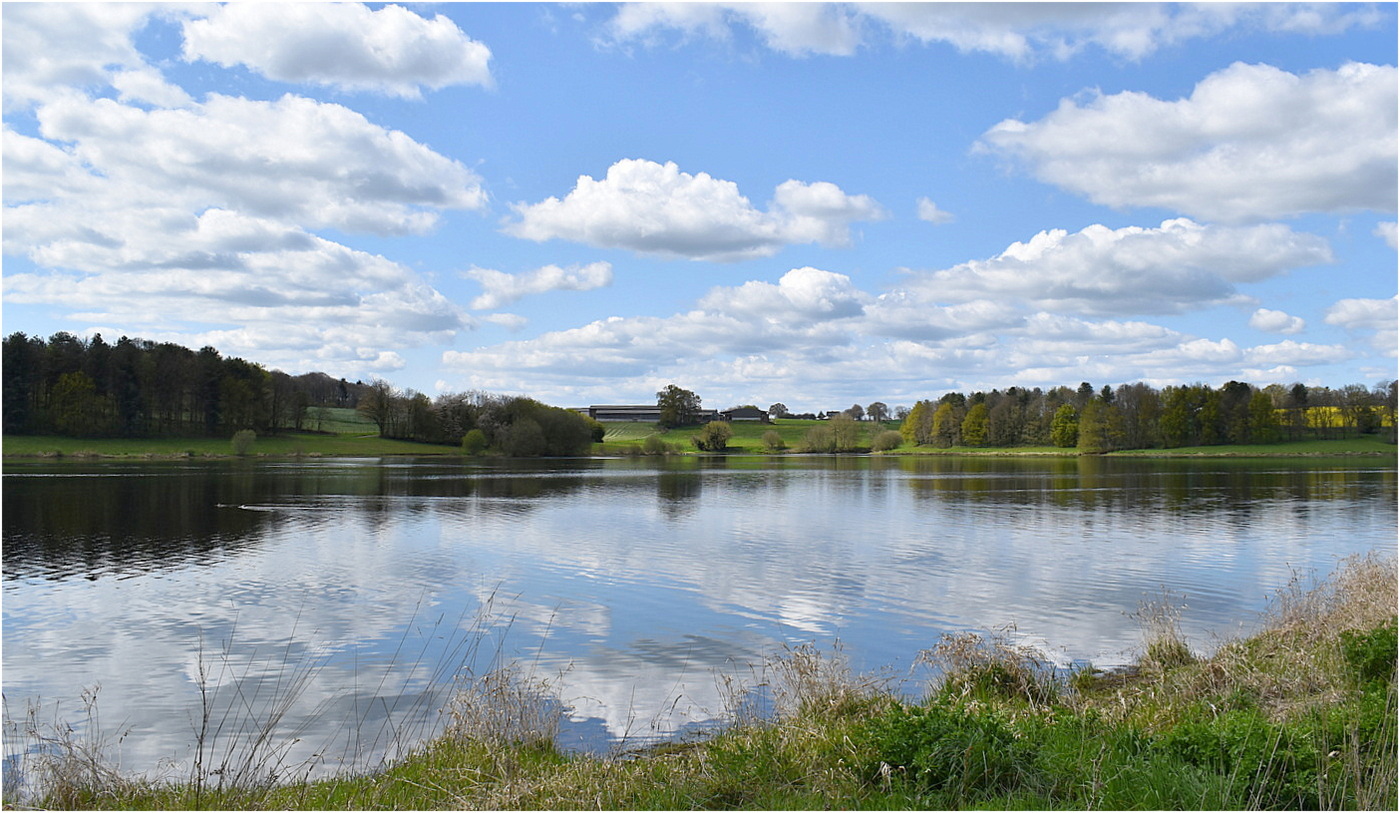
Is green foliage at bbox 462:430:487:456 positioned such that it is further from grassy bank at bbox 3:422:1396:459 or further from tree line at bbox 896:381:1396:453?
tree line at bbox 896:381:1396:453

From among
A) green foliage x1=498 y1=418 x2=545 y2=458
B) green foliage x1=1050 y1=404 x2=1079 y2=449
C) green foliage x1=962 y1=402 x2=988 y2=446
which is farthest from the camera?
green foliage x1=962 y1=402 x2=988 y2=446

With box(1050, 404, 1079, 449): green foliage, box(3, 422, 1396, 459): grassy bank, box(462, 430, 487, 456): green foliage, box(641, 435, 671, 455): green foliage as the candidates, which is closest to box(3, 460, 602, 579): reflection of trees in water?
box(3, 422, 1396, 459): grassy bank

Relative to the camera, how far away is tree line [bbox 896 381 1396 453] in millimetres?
114562

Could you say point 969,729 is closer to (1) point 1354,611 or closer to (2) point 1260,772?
(2) point 1260,772

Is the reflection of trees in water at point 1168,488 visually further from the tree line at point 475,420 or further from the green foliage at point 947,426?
the green foliage at point 947,426

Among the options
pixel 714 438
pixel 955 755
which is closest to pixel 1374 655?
pixel 955 755

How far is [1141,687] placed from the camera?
1125cm

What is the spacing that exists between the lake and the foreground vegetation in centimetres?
110

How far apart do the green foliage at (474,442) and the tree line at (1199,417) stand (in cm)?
7876

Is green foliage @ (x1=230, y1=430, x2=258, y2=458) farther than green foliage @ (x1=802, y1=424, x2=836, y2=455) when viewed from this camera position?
No

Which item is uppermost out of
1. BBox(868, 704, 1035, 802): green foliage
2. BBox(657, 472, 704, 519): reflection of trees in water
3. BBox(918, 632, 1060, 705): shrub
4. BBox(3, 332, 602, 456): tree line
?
BBox(3, 332, 602, 456): tree line

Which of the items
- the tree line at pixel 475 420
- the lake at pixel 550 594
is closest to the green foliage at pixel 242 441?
the tree line at pixel 475 420

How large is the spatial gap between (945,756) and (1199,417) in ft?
421

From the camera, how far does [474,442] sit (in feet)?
375
